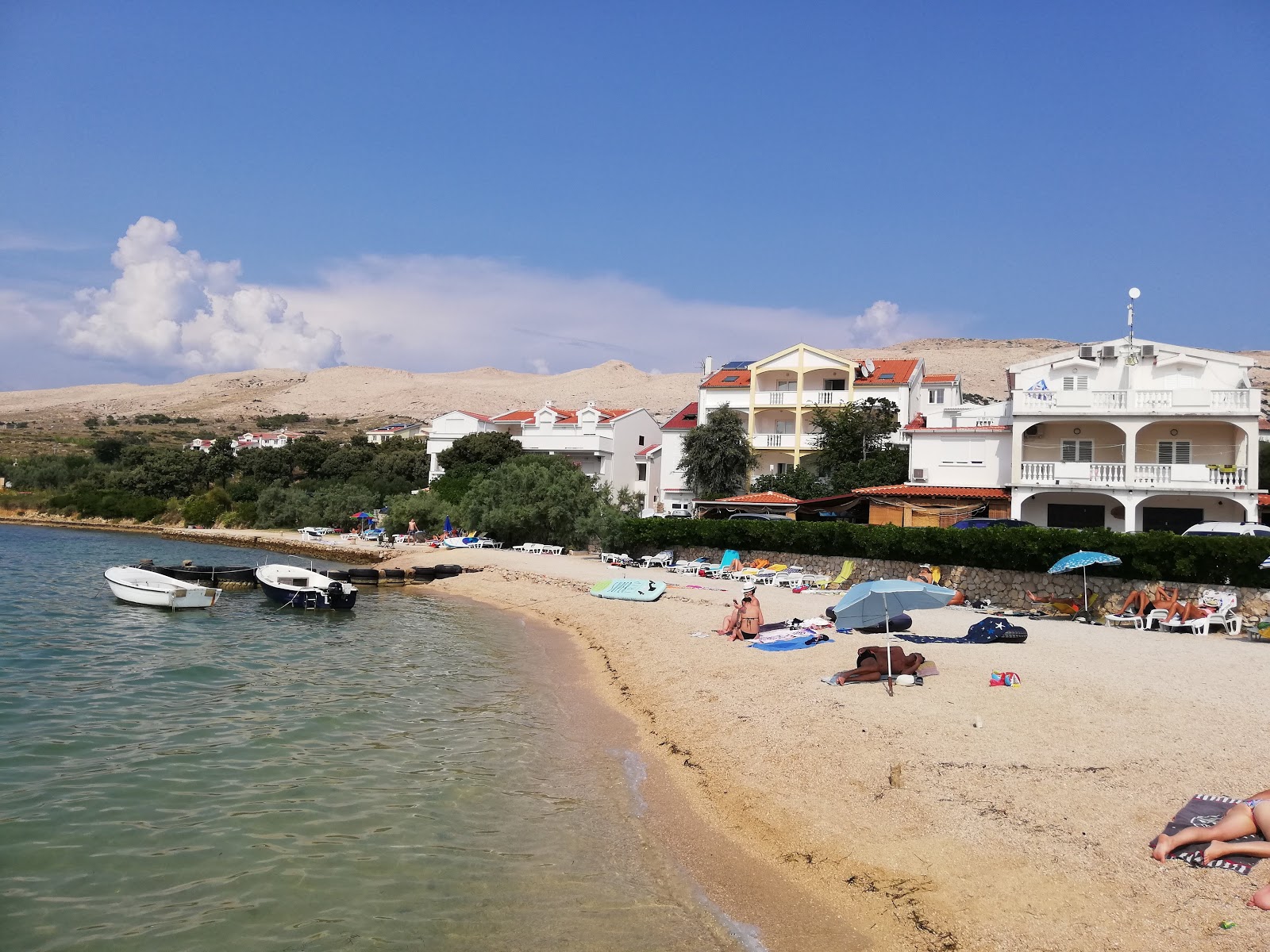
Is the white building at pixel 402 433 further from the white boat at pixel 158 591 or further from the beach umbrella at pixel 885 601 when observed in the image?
the beach umbrella at pixel 885 601

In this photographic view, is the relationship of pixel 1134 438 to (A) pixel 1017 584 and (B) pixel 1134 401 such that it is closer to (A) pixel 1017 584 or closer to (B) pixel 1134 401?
(B) pixel 1134 401

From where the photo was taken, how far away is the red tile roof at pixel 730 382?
2061 inches

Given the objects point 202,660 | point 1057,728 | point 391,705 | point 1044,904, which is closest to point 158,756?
point 391,705

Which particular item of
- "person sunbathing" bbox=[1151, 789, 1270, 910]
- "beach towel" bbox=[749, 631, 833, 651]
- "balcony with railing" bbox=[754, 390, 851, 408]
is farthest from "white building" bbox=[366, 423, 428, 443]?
"person sunbathing" bbox=[1151, 789, 1270, 910]

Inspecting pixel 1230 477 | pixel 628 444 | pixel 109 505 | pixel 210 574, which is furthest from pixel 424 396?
pixel 1230 477

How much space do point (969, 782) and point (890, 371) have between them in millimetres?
45052

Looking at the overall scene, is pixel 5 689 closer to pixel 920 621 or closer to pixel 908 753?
pixel 908 753

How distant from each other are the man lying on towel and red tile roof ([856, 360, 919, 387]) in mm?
38014

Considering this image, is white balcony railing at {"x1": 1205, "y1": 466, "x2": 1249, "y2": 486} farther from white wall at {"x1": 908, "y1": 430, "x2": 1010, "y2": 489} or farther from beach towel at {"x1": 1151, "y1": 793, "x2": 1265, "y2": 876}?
beach towel at {"x1": 1151, "y1": 793, "x2": 1265, "y2": 876}

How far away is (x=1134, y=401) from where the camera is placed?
34250mm

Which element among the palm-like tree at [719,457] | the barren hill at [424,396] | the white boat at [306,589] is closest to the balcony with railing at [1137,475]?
the palm-like tree at [719,457]

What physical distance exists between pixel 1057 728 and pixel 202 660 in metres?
16.8

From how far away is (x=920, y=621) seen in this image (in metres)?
22.1

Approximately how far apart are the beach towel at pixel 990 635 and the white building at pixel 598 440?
1527 inches
